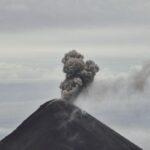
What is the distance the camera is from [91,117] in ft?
193

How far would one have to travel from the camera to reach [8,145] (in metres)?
58.8

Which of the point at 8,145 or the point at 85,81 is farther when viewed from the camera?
the point at 85,81

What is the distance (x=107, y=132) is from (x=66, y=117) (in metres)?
3.60

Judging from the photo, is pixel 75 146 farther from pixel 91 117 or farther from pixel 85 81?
pixel 85 81

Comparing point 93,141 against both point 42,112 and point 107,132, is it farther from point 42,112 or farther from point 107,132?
point 42,112

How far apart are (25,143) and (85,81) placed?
51243 millimetres

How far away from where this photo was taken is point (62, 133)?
58188 mm

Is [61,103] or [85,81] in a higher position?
[85,81]

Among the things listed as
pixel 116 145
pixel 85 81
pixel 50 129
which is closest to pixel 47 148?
pixel 50 129

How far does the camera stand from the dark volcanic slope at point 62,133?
189ft

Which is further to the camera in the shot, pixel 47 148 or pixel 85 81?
pixel 85 81

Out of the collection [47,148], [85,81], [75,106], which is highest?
[85,81]

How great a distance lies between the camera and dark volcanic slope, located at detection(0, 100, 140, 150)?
57625 mm

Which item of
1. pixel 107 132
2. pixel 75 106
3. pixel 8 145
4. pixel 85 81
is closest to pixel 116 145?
pixel 107 132
